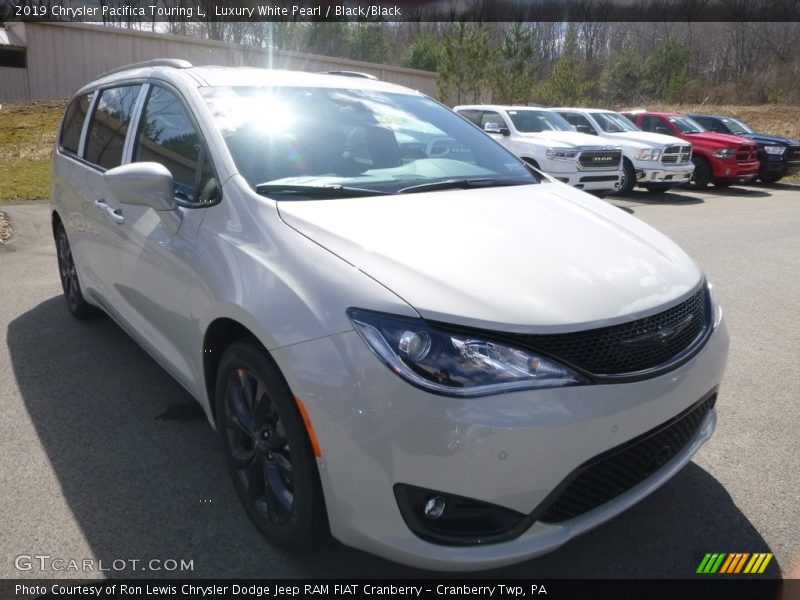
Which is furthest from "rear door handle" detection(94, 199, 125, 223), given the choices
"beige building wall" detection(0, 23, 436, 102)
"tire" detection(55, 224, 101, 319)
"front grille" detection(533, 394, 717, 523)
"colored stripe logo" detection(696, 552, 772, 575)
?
"beige building wall" detection(0, 23, 436, 102)

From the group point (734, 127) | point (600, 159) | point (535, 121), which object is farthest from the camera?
point (734, 127)

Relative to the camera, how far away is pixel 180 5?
110ft

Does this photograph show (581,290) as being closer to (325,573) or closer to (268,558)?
(325,573)

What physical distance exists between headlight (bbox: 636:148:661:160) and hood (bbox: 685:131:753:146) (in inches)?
98.1

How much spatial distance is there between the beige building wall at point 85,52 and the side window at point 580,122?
1551 centimetres

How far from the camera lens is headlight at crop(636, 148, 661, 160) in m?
13.4

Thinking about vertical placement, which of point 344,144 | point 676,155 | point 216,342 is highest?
point 344,144

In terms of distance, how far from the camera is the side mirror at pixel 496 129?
1264 cm

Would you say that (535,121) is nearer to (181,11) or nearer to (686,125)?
(686,125)

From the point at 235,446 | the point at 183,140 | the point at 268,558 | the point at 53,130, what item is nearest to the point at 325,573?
the point at 268,558

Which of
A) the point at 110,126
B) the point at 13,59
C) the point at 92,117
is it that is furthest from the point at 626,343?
the point at 13,59

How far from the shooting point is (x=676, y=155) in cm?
1370

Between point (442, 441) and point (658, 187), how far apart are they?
46.0 ft

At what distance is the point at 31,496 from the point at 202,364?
3.15 feet
